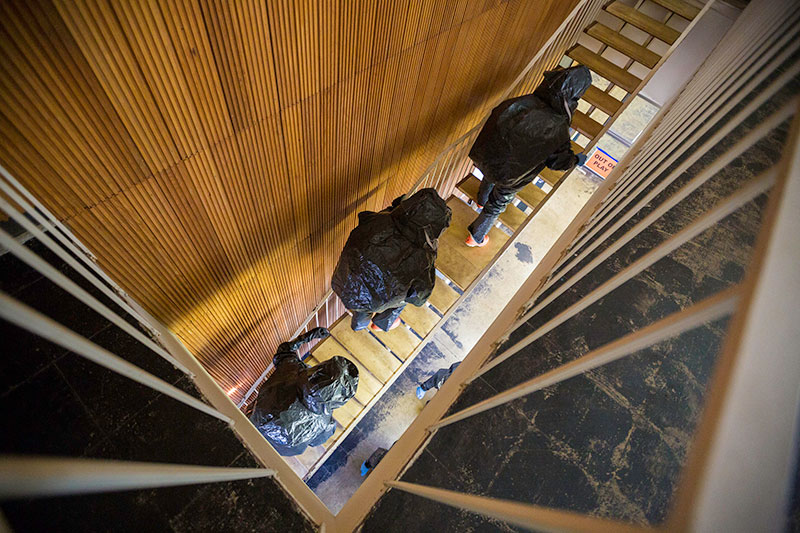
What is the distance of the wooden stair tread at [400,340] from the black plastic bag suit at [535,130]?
1.60m

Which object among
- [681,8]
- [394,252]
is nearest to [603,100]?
[681,8]

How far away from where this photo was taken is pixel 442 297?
3.76m

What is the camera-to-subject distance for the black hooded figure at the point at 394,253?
2.51 meters

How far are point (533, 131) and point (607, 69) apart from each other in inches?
76.7

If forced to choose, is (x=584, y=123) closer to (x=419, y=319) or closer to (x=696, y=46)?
(x=696, y=46)

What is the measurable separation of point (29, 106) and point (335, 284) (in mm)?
1838

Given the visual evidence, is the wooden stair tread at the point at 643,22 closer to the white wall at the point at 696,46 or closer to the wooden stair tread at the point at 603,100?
the white wall at the point at 696,46

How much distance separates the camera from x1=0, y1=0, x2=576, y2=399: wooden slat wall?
1222 mm

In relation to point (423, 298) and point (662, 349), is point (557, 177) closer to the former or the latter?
point (423, 298)

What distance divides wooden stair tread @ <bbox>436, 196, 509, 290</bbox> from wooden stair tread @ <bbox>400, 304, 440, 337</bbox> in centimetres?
41

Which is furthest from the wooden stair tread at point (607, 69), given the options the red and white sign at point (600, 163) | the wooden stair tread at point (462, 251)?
the wooden stair tread at point (462, 251)

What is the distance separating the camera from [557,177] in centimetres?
399

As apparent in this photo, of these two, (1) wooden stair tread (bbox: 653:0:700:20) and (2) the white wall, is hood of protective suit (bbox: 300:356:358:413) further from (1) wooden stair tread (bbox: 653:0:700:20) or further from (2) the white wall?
(1) wooden stair tread (bbox: 653:0:700:20)

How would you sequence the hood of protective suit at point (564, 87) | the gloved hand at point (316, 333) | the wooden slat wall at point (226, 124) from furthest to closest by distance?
the gloved hand at point (316, 333) < the hood of protective suit at point (564, 87) < the wooden slat wall at point (226, 124)
